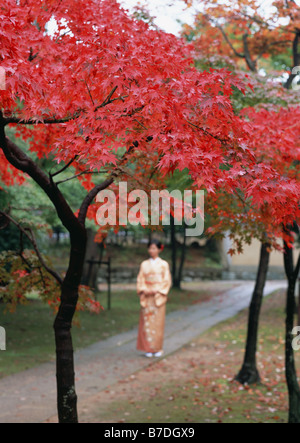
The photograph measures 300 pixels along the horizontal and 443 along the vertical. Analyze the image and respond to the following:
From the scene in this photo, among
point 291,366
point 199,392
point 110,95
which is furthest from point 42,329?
point 110,95

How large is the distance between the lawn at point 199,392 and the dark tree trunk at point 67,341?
1.69m

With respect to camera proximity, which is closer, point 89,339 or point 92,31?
point 92,31

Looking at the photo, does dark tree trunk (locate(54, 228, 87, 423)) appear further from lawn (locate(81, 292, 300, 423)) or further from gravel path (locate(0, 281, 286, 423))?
lawn (locate(81, 292, 300, 423))

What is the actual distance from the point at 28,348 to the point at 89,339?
63.3 inches

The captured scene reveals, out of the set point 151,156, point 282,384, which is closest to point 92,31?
point 151,156

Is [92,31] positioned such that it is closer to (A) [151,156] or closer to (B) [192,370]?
(A) [151,156]

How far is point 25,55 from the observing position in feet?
14.8

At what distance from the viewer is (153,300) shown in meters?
10.7

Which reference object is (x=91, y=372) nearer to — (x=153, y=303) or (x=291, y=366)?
(x=153, y=303)

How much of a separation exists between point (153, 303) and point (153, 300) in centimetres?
6

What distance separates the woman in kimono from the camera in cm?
1053

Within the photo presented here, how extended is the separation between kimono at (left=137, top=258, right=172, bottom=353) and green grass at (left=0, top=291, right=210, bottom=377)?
143 centimetres

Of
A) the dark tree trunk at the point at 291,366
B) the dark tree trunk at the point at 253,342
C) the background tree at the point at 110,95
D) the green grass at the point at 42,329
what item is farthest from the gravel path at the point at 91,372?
the background tree at the point at 110,95

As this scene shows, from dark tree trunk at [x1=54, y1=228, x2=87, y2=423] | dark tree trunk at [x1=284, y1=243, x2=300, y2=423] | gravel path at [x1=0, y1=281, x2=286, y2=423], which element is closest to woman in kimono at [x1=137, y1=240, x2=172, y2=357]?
gravel path at [x1=0, y1=281, x2=286, y2=423]
